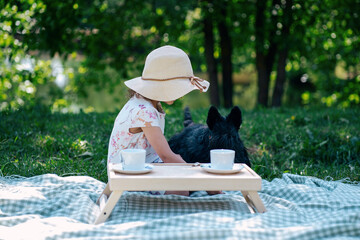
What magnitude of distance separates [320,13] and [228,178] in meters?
7.37

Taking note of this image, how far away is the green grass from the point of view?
465 cm

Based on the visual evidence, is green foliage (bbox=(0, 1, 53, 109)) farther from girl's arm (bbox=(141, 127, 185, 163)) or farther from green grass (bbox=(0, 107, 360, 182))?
girl's arm (bbox=(141, 127, 185, 163))

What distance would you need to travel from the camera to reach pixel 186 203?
3328 mm

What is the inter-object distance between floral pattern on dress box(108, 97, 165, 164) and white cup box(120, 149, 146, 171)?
520 millimetres

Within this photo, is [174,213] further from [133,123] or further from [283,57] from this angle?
[283,57]

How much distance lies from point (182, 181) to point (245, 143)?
9.84ft

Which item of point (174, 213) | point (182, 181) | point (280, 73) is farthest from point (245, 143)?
point (280, 73)

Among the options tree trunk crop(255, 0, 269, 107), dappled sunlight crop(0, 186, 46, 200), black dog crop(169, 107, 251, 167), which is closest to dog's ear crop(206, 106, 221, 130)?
black dog crop(169, 107, 251, 167)

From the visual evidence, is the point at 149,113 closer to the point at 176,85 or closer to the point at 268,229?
the point at 176,85

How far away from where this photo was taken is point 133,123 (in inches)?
133

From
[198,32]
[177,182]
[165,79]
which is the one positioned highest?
[198,32]

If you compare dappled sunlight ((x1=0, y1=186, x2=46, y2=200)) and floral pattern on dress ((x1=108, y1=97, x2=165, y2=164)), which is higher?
floral pattern on dress ((x1=108, y1=97, x2=165, y2=164))

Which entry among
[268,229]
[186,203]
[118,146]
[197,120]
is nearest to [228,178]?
[268,229]

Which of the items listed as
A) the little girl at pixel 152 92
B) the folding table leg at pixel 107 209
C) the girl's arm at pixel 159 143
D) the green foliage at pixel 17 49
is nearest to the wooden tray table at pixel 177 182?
the folding table leg at pixel 107 209
